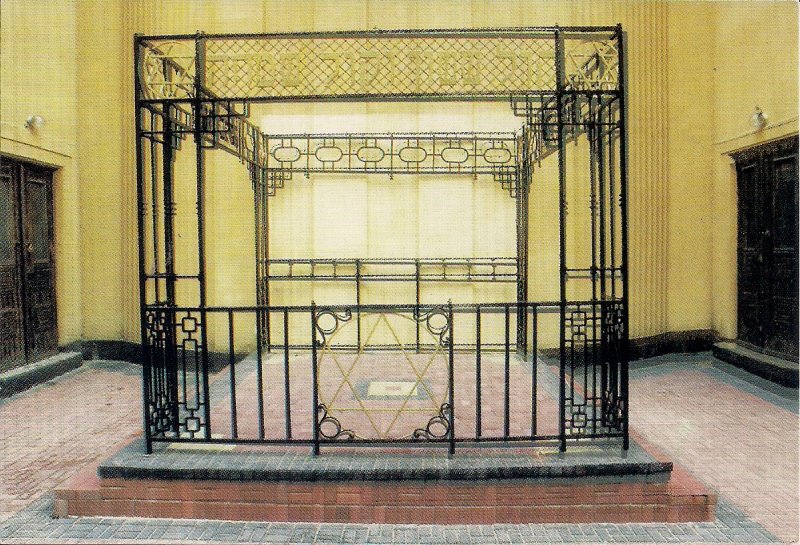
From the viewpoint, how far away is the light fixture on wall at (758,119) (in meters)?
7.41

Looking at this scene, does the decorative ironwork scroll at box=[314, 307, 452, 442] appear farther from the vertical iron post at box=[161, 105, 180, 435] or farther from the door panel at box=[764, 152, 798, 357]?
the door panel at box=[764, 152, 798, 357]

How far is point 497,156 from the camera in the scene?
28.0ft

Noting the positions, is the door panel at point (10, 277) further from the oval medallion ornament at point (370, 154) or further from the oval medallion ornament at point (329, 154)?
the oval medallion ornament at point (370, 154)

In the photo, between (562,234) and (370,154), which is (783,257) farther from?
(370,154)

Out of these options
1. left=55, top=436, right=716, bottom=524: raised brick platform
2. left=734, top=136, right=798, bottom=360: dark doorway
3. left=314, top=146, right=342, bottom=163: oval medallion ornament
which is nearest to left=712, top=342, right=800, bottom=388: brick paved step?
left=734, top=136, right=798, bottom=360: dark doorway

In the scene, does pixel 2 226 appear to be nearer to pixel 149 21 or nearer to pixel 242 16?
pixel 149 21

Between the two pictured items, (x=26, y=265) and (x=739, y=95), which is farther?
(x=739, y=95)

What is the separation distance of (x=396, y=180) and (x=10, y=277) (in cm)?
518

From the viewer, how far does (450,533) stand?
12.4 feet

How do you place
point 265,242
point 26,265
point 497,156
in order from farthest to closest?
point 497,156 < point 265,242 < point 26,265

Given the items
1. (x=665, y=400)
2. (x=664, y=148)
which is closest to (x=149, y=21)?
(x=664, y=148)

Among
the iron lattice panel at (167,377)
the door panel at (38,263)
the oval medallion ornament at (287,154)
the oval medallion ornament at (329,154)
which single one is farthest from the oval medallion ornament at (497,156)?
the door panel at (38,263)

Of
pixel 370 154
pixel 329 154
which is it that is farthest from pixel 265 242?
pixel 370 154

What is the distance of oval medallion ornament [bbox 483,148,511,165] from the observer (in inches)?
335
